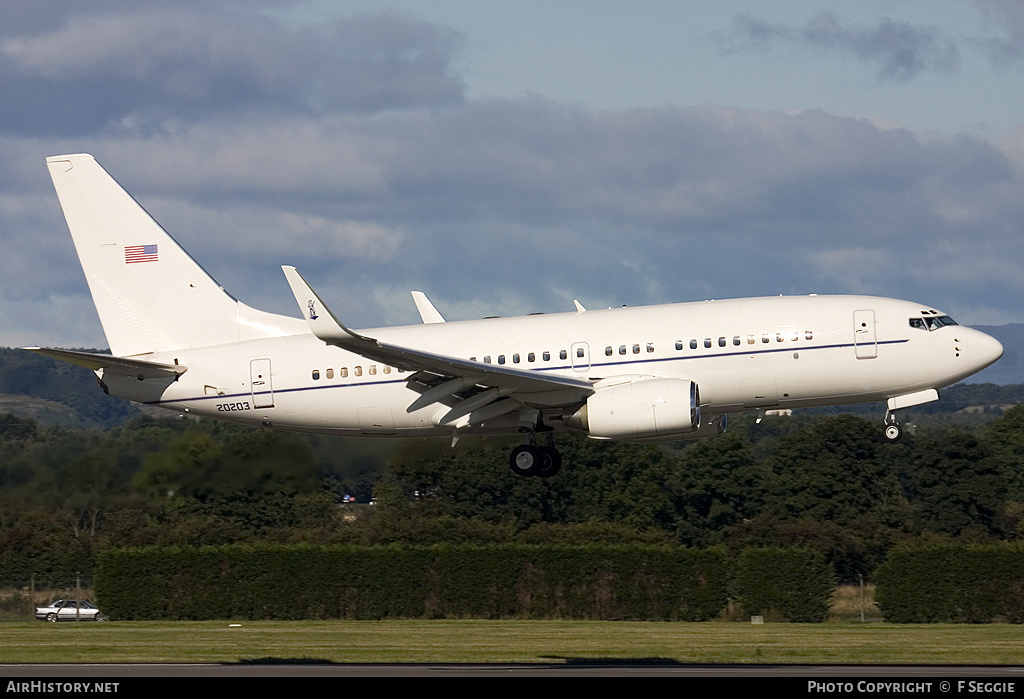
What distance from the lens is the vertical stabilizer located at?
43.8 meters

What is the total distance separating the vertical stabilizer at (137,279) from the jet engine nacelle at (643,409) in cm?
1095

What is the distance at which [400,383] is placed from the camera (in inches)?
1610

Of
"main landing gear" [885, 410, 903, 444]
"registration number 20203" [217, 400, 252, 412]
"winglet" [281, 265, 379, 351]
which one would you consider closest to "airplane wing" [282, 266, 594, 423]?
"winglet" [281, 265, 379, 351]

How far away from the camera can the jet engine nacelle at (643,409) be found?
3809 cm

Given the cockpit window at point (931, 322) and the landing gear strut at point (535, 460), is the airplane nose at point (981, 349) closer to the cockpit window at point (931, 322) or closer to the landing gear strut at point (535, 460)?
the cockpit window at point (931, 322)

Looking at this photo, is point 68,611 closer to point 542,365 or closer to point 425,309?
point 425,309

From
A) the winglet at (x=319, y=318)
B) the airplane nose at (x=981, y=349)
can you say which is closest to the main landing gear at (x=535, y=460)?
the winglet at (x=319, y=318)

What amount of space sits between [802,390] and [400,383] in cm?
1147

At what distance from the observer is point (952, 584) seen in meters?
55.1

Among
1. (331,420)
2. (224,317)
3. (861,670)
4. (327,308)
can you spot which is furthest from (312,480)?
(861,670)

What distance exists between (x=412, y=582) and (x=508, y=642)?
552 inches

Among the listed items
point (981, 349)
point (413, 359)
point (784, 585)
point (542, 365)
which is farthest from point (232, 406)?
point (784, 585)
